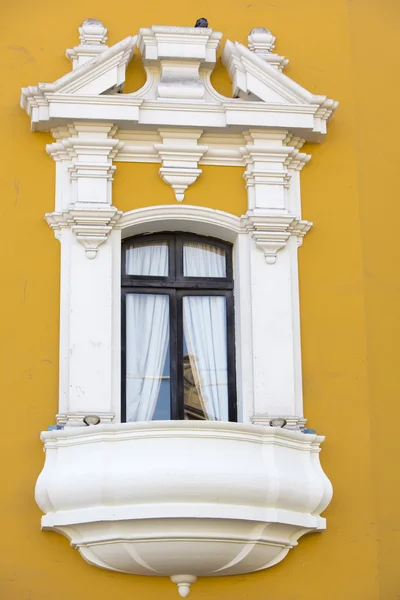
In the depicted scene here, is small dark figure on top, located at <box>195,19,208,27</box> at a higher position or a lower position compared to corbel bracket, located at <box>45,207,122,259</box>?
higher

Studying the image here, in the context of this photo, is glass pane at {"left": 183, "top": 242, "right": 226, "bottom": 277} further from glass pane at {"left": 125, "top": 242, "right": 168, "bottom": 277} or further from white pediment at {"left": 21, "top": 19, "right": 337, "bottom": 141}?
white pediment at {"left": 21, "top": 19, "right": 337, "bottom": 141}

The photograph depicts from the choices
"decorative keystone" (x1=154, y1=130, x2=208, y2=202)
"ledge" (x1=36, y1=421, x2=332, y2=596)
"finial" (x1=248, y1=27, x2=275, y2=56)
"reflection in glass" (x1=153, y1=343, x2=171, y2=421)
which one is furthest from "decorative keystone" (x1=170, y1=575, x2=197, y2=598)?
"finial" (x1=248, y1=27, x2=275, y2=56)

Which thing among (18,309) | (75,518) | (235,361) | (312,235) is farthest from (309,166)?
(75,518)

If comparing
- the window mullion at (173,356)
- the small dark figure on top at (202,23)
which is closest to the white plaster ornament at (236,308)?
the small dark figure on top at (202,23)

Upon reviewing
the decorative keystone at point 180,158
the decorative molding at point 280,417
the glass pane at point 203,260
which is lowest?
the decorative molding at point 280,417

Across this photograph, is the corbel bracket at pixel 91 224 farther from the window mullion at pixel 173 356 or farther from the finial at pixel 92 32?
the finial at pixel 92 32

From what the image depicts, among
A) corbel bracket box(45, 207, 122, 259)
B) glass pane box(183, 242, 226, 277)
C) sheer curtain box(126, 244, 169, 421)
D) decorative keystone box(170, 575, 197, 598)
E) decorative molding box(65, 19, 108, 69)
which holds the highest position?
decorative molding box(65, 19, 108, 69)

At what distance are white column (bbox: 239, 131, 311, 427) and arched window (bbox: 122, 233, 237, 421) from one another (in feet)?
1.38

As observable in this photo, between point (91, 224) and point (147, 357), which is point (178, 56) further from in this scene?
Answer: point (147, 357)

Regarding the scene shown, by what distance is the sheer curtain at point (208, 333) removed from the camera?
49.9 feet

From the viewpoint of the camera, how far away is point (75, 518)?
1381 centimetres

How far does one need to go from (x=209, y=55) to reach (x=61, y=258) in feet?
9.08

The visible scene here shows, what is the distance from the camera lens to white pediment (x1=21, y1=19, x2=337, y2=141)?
15.4 metres

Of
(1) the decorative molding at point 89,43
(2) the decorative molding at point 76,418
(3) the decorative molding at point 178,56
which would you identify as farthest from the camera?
(1) the decorative molding at point 89,43
